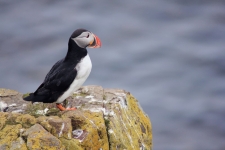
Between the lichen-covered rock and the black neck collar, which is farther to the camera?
the black neck collar

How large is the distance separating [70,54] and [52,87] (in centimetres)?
56

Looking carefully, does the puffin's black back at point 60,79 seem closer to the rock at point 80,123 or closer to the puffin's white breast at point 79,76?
the puffin's white breast at point 79,76

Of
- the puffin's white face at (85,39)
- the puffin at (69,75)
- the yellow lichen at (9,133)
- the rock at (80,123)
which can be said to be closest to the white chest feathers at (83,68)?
the puffin at (69,75)

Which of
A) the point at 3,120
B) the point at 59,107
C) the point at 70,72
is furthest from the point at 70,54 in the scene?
the point at 3,120

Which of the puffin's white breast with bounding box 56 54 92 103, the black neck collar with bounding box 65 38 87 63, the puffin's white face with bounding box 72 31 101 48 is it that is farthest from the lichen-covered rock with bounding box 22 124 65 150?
the puffin's white face with bounding box 72 31 101 48

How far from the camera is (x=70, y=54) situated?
7.39m

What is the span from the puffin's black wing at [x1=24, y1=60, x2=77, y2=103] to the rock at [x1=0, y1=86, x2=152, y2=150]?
19 centimetres

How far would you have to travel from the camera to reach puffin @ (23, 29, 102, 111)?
23.7ft

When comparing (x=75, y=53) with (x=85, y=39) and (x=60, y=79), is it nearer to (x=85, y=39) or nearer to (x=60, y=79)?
(x=85, y=39)

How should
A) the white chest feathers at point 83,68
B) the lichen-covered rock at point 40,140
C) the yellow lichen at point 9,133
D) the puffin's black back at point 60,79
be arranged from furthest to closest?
the white chest feathers at point 83,68, the puffin's black back at point 60,79, the yellow lichen at point 9,133, the lichen-covered rock at point 40,140

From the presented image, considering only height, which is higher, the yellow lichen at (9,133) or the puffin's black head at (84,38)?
the puffin's black head at (84,38)

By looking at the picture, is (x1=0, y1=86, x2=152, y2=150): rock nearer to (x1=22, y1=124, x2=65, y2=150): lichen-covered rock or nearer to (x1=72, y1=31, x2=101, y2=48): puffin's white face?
(x1=22, y1=124, x2=65, y2=150): lichen-covered rock

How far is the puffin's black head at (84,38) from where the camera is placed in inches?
291

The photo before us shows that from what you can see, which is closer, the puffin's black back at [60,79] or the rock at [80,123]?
the rock at [80,123]
